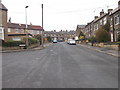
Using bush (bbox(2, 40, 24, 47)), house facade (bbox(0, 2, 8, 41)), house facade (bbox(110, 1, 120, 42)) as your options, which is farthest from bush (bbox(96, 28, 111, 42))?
house facade (bbox(0, 2, 8, 41))

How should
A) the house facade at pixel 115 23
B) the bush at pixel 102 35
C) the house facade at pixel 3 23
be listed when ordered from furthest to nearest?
the house facade at pixel 3 23, the bush at pixel 102 35, the house facade at pixel 115 23

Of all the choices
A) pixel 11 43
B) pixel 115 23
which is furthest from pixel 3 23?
pixel 115 23

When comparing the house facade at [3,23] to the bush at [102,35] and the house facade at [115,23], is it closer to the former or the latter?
the bush at [102,35]

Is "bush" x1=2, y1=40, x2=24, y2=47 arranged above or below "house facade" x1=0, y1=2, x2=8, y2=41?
below

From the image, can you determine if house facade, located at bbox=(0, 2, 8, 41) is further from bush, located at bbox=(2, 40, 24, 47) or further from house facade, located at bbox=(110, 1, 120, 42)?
house facade, located at bbox=(110, 1, 120, 42)

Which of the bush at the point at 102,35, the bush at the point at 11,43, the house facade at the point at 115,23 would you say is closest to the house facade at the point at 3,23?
the bush at the point at 11,43

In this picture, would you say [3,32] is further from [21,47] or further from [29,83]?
[29,83]

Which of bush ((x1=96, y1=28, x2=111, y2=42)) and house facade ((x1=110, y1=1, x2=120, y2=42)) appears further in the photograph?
bush ((x1=96, y1=28, x2=111, y2=42))

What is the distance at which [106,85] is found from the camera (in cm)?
545

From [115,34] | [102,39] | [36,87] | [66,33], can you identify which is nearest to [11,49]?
[102,39]

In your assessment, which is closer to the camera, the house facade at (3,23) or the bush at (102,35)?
the bush at (102,35)

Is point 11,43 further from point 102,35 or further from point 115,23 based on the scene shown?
point 115,23

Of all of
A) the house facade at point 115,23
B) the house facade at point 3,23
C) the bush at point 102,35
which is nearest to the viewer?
the house facade at point 115,23

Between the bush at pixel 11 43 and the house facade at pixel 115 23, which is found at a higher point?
the house facade at pixel 115 23
